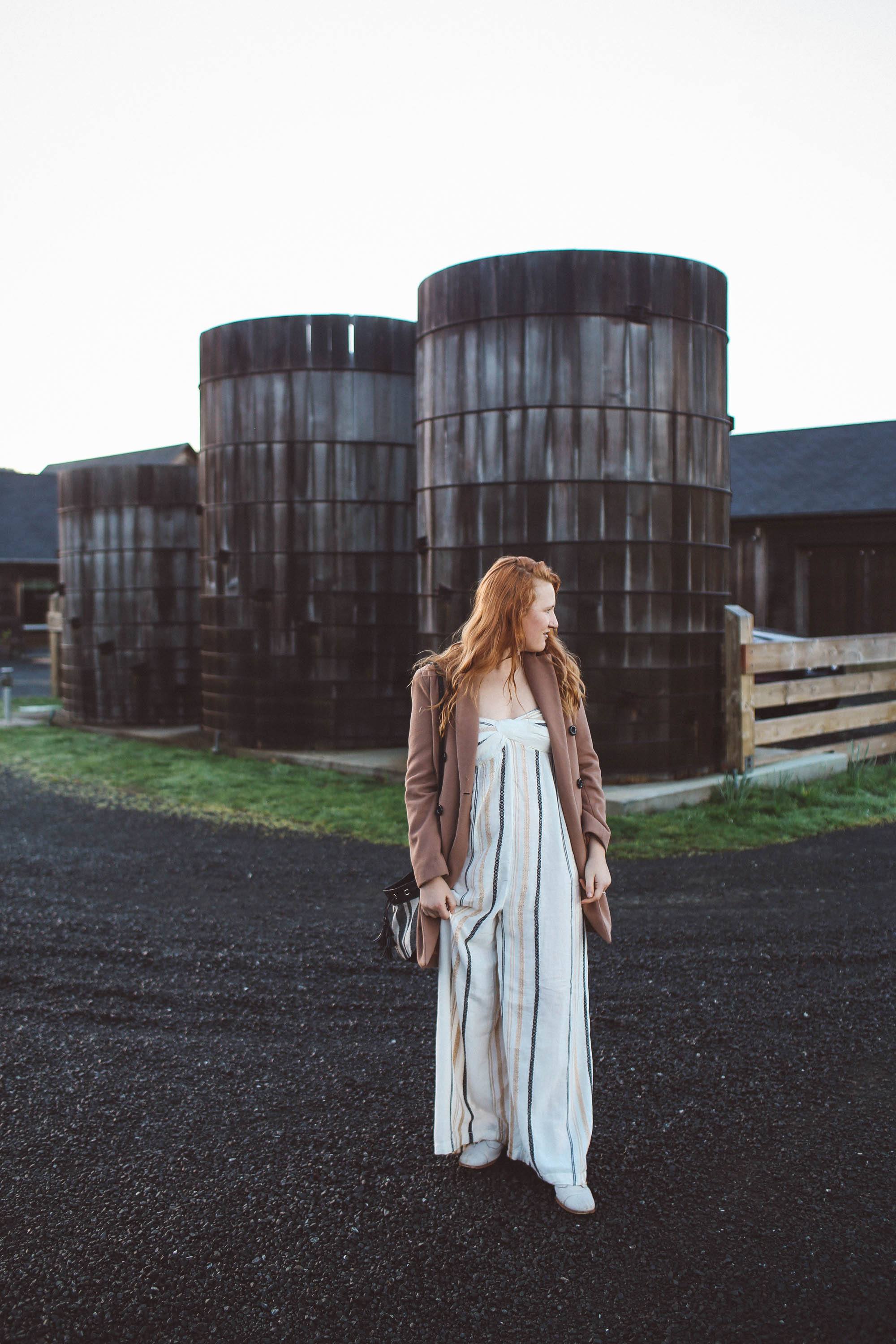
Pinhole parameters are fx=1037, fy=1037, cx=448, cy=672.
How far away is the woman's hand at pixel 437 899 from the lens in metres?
2.67

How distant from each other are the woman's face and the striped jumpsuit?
19cm

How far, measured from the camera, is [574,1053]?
2695 mm

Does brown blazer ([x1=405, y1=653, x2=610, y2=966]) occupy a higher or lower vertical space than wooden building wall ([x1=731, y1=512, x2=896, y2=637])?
lower

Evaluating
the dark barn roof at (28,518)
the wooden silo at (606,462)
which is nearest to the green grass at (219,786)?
the wooden silo at (606,462)

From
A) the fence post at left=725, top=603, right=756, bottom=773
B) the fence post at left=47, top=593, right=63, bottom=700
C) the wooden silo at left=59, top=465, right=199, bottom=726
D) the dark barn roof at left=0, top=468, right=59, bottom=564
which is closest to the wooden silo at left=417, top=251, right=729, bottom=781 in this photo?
the fence post at left=725, top=603, right=756, bottom=773

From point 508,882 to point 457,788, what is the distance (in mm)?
277

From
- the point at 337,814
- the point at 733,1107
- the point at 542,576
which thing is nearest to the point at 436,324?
the point at 337,814

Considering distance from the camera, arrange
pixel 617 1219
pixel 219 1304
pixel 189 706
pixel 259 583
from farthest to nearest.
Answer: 1. pixel 189 706
2. pixel 259 583
3. pixel 617 1219
4. pixel 219 1304

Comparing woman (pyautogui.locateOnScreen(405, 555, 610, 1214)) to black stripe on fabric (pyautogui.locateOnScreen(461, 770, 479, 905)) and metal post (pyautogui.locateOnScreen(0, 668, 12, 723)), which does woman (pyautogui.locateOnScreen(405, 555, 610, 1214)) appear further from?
metal post (pyautogui.locateOnScreen(0, 668, 12, 723))

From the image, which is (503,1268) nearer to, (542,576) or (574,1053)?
(574,1053)

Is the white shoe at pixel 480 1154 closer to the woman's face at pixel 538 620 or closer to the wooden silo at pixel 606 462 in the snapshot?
the woman's face at pixel 538 620

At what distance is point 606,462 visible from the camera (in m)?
7.65

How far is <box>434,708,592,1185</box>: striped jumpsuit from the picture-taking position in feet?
8.77

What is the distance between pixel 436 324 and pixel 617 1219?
22.9 ft
